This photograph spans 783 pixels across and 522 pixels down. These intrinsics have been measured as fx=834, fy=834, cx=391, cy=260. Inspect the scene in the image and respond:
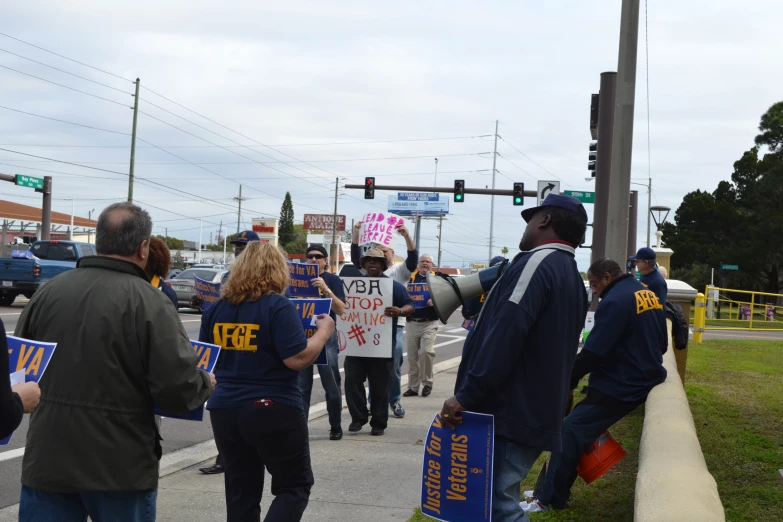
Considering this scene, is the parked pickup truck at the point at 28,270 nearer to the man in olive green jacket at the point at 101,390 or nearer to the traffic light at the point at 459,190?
the traffic light at the point at 459,190

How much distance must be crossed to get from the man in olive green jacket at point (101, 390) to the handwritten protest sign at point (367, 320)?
538 cm

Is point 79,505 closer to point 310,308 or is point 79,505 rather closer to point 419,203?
point 310,308

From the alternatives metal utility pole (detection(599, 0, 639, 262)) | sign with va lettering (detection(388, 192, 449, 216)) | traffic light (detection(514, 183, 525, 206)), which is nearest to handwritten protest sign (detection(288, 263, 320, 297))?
metal utility pole (detection(599, 0, 639, 262))

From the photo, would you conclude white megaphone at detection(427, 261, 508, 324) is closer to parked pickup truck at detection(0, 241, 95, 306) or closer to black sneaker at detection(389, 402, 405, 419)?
black sneaker at detection(389, 402, 405, 419)

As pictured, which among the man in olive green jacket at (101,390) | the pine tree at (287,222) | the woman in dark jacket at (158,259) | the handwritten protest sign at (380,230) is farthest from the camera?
the pine tree at (287,222)

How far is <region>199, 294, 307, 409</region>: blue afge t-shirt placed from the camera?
4.42 meters

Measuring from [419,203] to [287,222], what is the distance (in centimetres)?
3467

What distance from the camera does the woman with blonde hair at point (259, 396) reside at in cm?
439

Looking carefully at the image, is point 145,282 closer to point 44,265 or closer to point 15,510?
point 15,510

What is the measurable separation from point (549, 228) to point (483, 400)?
0.86m

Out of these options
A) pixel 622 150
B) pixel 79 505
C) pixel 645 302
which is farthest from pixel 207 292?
pixel 622 150

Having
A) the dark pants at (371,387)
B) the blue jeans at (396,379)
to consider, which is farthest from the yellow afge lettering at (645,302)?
the blue jeans at (396,379)

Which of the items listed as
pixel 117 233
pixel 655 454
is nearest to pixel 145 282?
pixel 117 233

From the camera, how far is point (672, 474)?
14.3 ft
